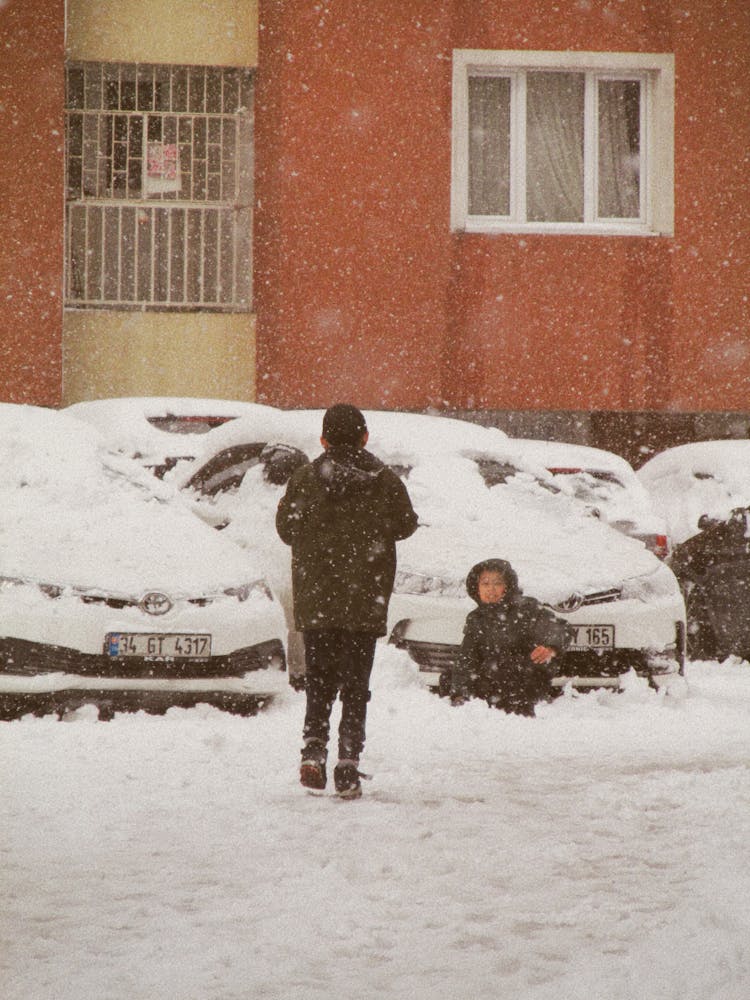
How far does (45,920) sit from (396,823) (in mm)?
1749

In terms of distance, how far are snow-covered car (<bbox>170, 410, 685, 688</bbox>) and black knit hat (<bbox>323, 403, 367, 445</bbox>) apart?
223 cm

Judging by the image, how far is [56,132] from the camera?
17094mm

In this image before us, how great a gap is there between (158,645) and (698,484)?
546 cm

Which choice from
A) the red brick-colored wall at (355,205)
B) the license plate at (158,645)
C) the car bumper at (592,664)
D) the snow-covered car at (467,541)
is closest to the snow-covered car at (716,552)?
the snow-covered car at (467,541)

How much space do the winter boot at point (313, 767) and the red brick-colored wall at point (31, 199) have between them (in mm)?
10720

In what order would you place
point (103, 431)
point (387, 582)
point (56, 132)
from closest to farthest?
point (387, 582) < point (103, 431) < point (56, 132)

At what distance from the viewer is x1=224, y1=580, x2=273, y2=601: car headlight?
27.8 feet

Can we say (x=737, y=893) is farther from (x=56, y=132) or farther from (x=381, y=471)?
(x=56, y=132)

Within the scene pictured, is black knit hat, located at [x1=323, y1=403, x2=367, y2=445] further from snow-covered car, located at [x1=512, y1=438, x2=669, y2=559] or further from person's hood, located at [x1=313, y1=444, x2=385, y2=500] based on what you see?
snow-covered car, located at [x1=512, y1=438, x2=669, y2=559]

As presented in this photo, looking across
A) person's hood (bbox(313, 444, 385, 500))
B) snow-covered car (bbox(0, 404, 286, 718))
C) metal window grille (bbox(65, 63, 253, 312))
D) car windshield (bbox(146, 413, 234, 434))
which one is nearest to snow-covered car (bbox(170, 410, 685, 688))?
snow-covered car (bbox(0, 404, 286, 718))

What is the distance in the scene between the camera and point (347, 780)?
6.77m

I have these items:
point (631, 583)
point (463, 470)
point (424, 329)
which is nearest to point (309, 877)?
point (631, 583)

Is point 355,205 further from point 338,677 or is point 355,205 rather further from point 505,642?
point 338,677

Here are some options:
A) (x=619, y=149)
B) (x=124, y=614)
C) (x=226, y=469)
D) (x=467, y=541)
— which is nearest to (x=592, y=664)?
(x=467, y=541)
